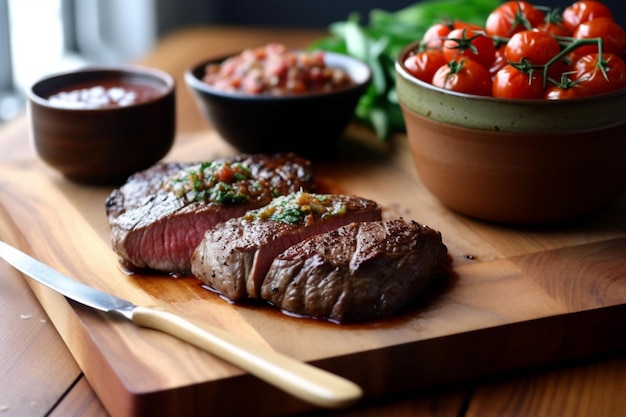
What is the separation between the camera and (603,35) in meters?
2.52

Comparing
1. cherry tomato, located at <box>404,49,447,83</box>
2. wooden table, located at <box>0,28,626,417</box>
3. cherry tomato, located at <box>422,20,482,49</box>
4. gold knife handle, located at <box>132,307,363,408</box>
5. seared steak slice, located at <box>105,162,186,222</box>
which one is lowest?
wooden table, located at <box>0,28,626,417</box>

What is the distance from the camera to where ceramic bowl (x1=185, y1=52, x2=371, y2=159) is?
3115mm

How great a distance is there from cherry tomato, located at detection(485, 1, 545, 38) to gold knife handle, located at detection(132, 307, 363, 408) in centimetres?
134

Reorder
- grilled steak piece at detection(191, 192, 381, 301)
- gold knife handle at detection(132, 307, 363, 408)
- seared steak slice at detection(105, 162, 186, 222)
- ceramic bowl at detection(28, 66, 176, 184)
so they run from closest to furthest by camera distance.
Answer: gold knife handle at detection(132, 307, 363, 408) → grilled steak piece at detection(191, 192, 381, 301) → seared steak slice at detection(105, 162, 186, 222) → ceramic bowl at detection(28, 66, 176, 184)

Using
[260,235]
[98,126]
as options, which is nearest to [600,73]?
[260,235]

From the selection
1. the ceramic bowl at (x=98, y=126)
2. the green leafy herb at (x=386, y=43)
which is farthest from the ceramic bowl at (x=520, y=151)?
the ceramic bowl at (x=98, y=126)

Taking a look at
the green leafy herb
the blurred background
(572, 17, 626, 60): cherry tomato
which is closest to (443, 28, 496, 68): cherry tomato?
(572, 17, 626, 60): cherry tomato

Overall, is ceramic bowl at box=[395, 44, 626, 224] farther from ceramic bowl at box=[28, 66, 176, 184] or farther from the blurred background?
the blurred background

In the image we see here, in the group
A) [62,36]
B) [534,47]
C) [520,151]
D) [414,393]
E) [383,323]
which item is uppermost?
[534,47]

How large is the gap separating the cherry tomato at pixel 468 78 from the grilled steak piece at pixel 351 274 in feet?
1.71

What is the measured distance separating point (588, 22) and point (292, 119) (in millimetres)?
1104

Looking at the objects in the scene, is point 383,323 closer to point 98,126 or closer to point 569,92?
point 569,92

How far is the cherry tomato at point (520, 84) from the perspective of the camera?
2.38 meters

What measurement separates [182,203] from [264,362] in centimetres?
78
